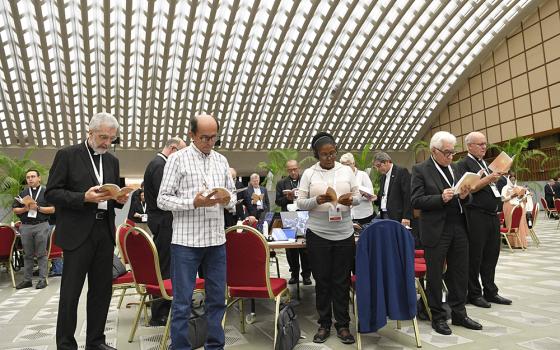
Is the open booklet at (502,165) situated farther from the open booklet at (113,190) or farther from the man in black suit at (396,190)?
the open booklet at (113,190)

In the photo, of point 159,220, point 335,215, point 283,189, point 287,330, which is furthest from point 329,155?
point 283,189

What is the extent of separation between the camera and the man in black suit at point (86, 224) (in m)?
2.79

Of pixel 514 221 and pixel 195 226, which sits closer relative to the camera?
pixel 195 226

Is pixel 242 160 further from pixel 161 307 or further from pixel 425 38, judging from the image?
pixel 161 307

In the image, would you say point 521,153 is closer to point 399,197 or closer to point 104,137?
point 399,197

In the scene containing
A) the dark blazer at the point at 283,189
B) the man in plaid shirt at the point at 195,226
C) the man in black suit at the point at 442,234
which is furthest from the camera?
the dark blazer at the point at 283,189

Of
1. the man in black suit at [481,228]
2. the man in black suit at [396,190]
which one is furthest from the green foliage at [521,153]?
the man in black suit at [481,228]

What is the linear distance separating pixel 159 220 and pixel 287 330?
160cm

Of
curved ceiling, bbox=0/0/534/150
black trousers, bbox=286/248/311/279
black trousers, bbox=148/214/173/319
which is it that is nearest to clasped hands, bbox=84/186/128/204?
black trousers, bbox=148/214/173/319

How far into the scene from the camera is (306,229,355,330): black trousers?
326 centimetres

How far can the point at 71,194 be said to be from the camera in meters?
2.76

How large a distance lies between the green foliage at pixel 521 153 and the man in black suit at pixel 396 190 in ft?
27.7

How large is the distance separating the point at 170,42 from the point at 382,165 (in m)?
18.0

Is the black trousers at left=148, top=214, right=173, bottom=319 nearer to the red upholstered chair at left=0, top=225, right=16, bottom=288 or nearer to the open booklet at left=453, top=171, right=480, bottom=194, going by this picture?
the open booklet at left=453, top=171, right=480, bottom=194
